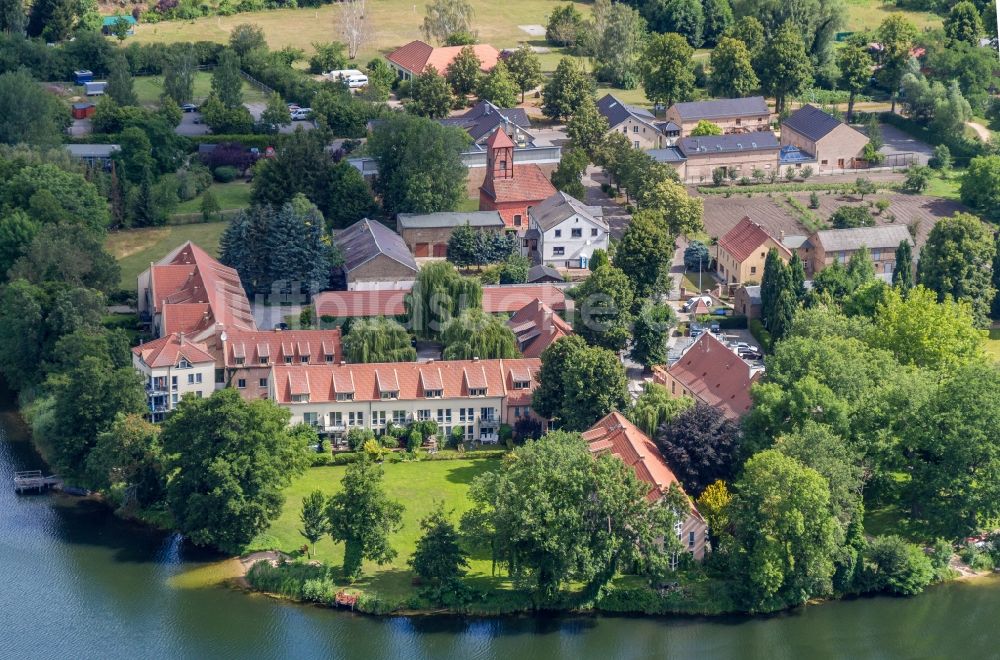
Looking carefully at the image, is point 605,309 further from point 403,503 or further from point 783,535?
point 783,535

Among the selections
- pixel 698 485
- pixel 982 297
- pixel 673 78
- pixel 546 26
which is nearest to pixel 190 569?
pixel 698 485

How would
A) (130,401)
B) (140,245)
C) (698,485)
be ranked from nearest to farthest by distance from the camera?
(698,485)
(130,401)
(140,245)

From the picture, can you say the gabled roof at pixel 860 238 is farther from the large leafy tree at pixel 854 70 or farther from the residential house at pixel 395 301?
the large leafy tree at pixel 854 70

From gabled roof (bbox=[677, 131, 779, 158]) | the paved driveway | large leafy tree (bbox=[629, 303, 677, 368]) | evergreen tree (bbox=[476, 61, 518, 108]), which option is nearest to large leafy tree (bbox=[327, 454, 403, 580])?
large leafy tree (bbox=[629, 303, 677, 368])

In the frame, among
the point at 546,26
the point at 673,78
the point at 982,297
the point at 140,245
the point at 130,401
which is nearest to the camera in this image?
the point at 130,401

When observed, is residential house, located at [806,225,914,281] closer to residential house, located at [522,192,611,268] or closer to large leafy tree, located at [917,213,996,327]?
large leafy tree, located at [917,213,996,327]

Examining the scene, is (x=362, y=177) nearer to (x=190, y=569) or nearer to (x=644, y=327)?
(x=644, y=327)
